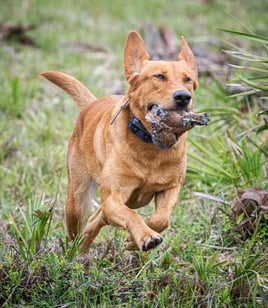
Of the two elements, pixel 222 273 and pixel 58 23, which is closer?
pixel 222 273

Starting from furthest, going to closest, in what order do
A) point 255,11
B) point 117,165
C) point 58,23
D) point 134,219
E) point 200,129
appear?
point 255,11
point 58,23
point 200,129
point 117,165
point 134,219

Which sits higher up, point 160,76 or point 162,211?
point 160,76

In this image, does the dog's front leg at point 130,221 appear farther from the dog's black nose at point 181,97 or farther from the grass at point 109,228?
the dog's black nose at point 181,97

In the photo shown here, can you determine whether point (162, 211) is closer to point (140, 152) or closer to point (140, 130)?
point (140, 152)

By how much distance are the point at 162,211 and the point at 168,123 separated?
0.58 metres

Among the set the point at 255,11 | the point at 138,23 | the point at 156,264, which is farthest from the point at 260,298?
the point at 255,11

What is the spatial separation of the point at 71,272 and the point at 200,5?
397 inches

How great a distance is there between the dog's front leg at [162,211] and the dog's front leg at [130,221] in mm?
121

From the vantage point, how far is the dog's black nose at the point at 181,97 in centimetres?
484

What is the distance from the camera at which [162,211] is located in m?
5.06

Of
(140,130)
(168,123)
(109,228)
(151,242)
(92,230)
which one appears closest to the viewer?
(151,242)

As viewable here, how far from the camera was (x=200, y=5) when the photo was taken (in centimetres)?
1439

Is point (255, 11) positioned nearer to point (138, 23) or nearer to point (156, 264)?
point (138, 23)

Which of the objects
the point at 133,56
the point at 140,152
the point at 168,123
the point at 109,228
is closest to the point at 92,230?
the point at 109,228
